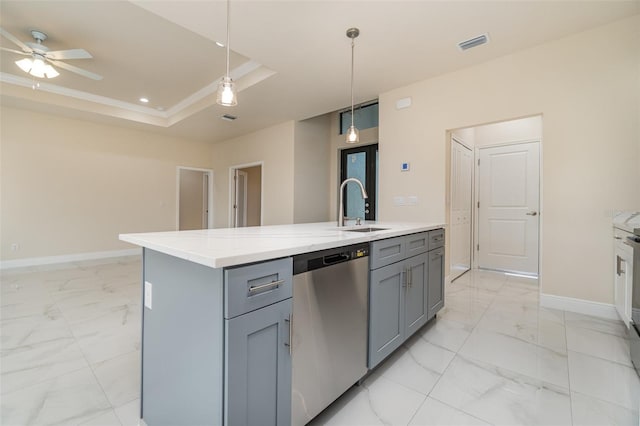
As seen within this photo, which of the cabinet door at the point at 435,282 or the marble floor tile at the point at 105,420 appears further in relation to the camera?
the cabinet door at the point at 435,282

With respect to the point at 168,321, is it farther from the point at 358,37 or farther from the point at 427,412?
the point at 358,37

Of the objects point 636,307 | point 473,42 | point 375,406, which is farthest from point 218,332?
point 473,42

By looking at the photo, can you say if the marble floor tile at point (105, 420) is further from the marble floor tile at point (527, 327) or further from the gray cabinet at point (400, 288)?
the marble floor tile at point (527, 327)

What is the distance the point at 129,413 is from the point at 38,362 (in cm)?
99

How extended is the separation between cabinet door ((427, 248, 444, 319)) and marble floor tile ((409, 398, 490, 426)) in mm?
853

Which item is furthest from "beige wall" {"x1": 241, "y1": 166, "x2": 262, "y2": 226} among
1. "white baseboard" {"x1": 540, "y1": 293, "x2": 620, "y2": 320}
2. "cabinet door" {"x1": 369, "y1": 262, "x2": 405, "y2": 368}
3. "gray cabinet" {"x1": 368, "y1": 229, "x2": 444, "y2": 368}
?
"white baseboard" {"x1": 540, "y1": 293, "x2": 620, "y2": 320}

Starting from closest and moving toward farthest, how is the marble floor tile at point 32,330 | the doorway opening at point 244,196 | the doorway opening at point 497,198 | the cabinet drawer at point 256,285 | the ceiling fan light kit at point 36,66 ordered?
the cabinet drawer at point 256,285 < the marble floor tile at point 32,330 < the ceiling fan light kit at point 36,66 < the doorway opening at point 497,198 < the doorway opening at point 244,196

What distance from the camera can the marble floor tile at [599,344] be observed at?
1.89 m

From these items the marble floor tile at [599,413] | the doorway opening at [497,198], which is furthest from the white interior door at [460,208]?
the marble floor tile at [599,413]

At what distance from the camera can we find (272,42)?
273 cm

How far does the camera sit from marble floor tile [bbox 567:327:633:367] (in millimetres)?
1886

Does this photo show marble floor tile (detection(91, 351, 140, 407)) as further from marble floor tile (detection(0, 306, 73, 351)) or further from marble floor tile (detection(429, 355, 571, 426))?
marble floor tile (detection(429, 355, 571, 426))

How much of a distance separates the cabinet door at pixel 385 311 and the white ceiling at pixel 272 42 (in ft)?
7.06

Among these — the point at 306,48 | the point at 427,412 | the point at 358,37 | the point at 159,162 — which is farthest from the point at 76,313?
the point at 159,162
